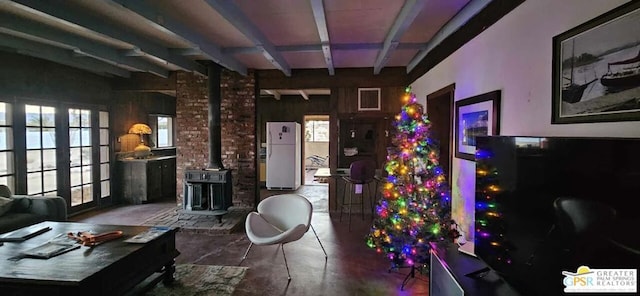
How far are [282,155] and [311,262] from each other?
15.5ft

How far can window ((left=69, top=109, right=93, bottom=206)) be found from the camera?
5535 millimetres

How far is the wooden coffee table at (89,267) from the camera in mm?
2133

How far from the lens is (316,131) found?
42.1 ft

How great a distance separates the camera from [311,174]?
36.4 feet

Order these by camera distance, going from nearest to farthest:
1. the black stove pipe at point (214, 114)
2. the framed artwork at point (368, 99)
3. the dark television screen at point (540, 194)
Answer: the dark television screen at point (540, 194) < the black stove pipe at point (214, 114) < the framed artwork at point (368, 99)

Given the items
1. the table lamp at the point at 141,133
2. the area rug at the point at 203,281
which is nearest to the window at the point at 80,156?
the table lamp at the point at 141,133

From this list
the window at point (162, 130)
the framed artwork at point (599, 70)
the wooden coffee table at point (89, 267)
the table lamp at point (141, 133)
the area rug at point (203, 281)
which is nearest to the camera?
the framed artwork at point (599, 70)

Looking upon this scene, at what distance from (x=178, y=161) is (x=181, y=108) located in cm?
96

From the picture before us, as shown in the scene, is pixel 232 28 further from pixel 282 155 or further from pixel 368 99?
pixel 282 155

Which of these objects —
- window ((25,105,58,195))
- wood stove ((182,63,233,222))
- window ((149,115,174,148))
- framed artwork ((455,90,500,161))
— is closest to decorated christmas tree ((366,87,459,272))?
framed artwork ((455,90,500,161))

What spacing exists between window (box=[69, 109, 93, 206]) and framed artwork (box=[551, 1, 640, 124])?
647cm

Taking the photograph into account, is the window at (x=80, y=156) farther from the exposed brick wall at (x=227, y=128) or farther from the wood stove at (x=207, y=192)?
the wood stove at (x=207, y=192)

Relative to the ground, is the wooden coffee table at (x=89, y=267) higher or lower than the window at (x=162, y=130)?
lower

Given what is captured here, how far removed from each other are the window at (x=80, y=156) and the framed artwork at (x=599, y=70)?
255 inches
